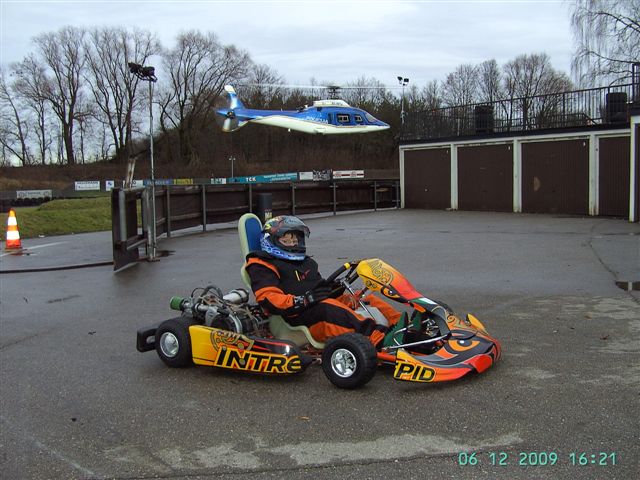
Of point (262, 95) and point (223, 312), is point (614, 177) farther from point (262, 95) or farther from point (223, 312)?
point (262, 95)

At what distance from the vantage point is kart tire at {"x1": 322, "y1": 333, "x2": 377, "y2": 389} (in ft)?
16.3

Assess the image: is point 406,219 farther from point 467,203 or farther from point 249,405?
point 249,405

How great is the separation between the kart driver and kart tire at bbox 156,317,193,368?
0.76 m

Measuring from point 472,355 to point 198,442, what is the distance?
2.25 meters

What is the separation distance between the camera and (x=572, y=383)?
16.9 feet

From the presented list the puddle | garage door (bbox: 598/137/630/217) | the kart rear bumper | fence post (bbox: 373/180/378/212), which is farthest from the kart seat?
fence post (bbox: 373/180/378/212)

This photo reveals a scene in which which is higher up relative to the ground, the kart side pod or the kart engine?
the kart engine

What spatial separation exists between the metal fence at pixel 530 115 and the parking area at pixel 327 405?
1587 cm

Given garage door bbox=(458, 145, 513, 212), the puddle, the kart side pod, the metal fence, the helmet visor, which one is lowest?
the puddle

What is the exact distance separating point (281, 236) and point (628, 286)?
5.84 metres

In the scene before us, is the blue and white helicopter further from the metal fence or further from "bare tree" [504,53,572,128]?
"bare tree" [504,53,572,128]

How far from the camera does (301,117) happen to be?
29641 millimetres

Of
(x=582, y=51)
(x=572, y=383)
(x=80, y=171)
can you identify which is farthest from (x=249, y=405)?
(x=80, y=171)
